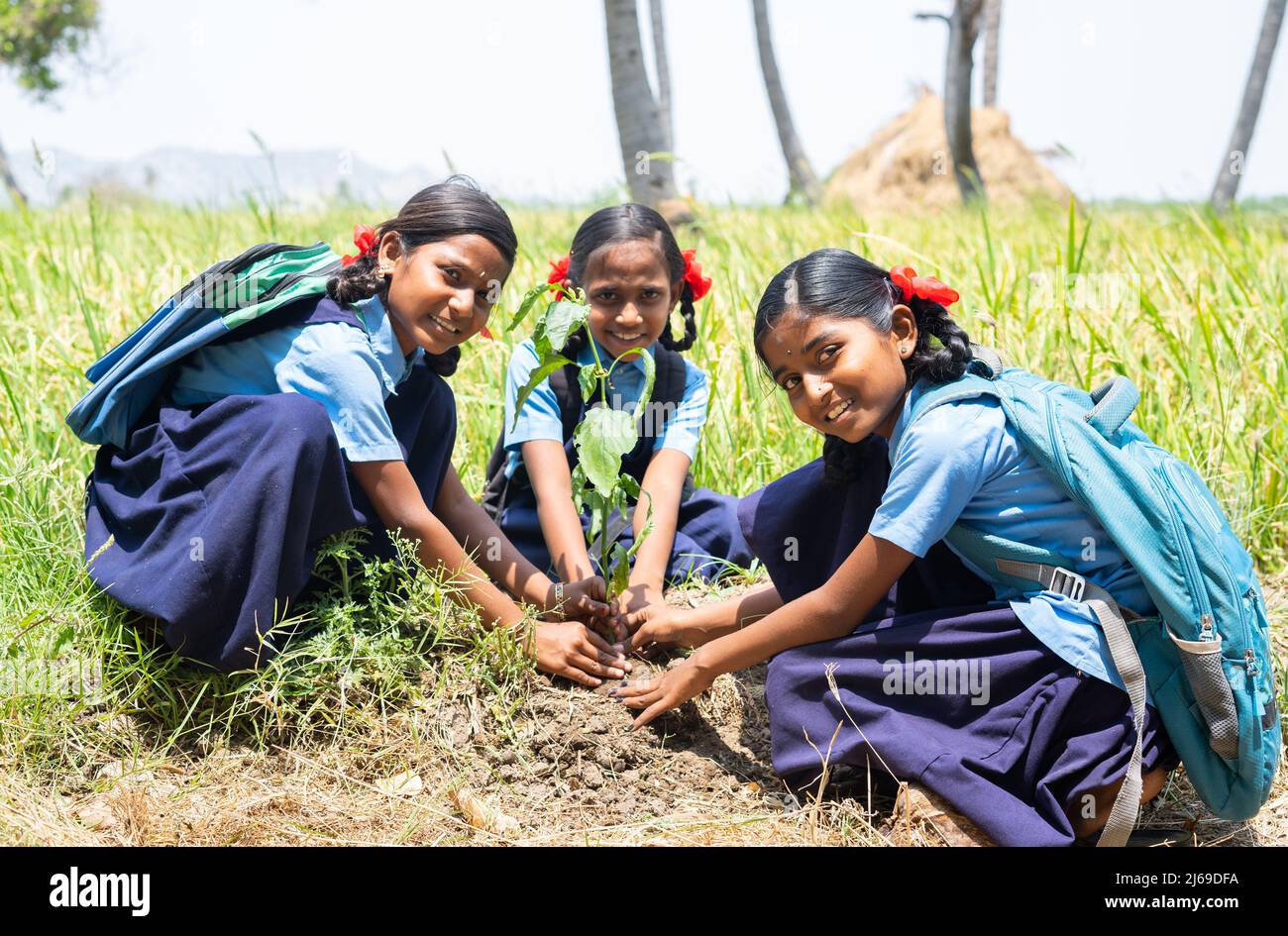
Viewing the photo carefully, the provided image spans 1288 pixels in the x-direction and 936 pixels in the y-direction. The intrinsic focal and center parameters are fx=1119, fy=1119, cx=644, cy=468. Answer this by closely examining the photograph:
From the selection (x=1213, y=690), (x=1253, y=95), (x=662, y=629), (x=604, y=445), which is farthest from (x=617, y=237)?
(x=1253, y=95)

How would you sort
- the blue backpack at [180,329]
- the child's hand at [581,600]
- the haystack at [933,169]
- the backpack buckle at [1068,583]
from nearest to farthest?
the backpack buckle at [1068,583] < the blue backpack at [180,329] < the child's hand at [581,600] < the haystack at [933,169]

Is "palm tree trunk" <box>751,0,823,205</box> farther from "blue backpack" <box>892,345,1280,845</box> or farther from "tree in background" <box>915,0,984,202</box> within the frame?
"blue backpack" <box>892,345,1280,845</box>

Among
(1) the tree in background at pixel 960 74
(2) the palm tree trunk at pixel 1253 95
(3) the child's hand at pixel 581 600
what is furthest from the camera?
(2) the palm tree trunk at pixel 1253 95

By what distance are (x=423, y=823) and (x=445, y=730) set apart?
0.93 ft

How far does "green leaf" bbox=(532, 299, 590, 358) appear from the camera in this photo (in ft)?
8.43

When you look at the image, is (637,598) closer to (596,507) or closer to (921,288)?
(596,507)

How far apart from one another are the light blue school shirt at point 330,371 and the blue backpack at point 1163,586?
4.03 ft

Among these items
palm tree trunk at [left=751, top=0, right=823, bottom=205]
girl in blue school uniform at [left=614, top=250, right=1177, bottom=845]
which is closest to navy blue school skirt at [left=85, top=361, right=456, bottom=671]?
girl in blue school uniform at [left=614, top=250, right=1177, bottom=845]

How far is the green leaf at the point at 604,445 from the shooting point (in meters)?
2.54

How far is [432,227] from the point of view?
9.06 feet

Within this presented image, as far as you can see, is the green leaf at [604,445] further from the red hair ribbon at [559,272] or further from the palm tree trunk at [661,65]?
the palm tree trunk at [661,65]

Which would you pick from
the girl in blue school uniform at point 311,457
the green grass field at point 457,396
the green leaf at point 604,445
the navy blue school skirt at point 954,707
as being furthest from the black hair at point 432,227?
the navy blue school skirt at point 954,707

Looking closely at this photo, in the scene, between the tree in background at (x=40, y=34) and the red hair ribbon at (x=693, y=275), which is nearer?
the red hair ribbon at (x=693, y=275)

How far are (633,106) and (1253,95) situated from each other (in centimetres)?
664
